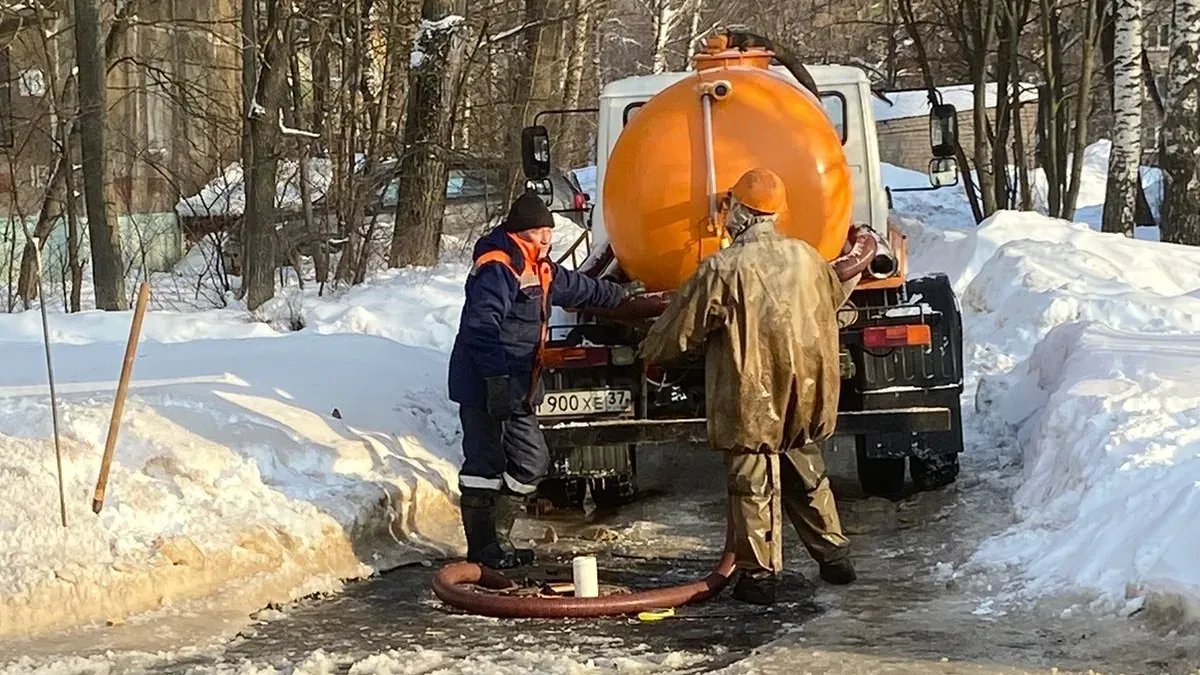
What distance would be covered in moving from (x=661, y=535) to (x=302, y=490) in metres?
1.89

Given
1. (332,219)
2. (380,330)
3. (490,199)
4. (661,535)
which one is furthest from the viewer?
(490,199)

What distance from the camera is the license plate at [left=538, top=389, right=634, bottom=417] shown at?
24.9 feet

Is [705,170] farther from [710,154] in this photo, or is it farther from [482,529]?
[482,529]

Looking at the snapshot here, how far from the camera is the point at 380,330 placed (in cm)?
1322

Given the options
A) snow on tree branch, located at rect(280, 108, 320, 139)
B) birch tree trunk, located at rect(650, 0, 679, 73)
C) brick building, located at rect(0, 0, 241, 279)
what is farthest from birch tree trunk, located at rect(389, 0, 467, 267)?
birch tree trunk, located at rect(650, 0, 679, 73)

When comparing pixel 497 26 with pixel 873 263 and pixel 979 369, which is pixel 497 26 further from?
pixel 873 263

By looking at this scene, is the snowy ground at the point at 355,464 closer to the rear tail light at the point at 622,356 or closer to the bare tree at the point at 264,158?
the rear tail light at the point at 622,356

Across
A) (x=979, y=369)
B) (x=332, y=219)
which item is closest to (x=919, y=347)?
(x=979, y=369)

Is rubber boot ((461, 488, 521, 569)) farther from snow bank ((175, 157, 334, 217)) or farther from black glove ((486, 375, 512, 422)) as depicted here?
snow bank ((175, 157, 334, 217))

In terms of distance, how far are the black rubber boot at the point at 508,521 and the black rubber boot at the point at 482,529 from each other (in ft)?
0.21

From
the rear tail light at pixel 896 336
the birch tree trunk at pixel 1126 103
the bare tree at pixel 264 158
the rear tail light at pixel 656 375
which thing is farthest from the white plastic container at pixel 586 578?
the birch tree trunk at pixel 1126 103

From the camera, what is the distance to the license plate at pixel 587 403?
7.60 metres

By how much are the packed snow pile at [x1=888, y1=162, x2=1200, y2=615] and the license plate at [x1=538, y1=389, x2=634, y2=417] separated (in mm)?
1953

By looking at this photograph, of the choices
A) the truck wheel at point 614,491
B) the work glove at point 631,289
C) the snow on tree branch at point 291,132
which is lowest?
the truck wheel at point 614,491
